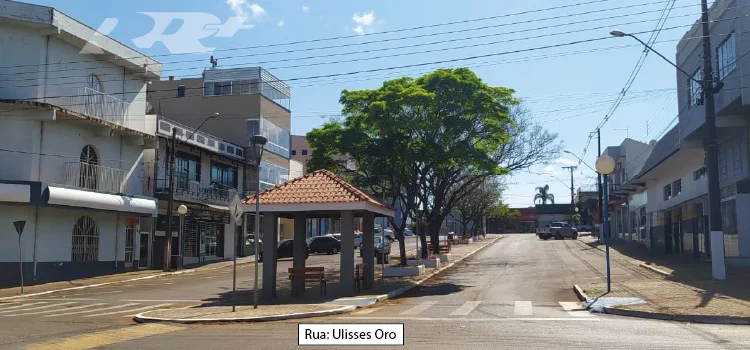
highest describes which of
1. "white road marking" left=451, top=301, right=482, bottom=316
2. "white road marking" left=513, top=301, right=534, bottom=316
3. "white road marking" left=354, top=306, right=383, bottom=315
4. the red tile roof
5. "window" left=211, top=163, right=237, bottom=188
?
"window" left=211, top=163, right=237, bottom=188

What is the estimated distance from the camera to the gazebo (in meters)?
19.5

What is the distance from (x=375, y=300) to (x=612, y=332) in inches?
308

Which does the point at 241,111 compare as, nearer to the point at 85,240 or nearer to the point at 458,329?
the point at 85,240

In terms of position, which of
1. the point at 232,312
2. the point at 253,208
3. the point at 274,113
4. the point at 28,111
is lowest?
the point at 232,312

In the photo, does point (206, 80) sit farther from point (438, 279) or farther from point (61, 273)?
point (438, 279)

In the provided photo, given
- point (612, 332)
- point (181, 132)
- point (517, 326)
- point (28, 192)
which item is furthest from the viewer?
point (181, 132)

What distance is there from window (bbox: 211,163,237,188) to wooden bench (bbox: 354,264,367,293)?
22.7 meters

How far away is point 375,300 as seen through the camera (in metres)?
18.5

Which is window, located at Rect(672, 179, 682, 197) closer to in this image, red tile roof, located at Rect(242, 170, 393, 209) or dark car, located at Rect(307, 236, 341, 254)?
dark car, located at Rect(307, 236, 341, 254)

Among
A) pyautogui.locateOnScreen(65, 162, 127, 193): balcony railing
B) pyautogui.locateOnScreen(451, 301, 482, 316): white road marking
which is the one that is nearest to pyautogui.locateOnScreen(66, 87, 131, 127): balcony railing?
pyautogui.locateOnScreen(65, 162, 127, 193): balcony railing

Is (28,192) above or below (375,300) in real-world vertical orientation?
above

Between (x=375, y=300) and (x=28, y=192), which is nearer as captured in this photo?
(x=375, y=300)

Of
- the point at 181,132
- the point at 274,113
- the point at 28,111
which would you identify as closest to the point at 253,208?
the point at 28,111

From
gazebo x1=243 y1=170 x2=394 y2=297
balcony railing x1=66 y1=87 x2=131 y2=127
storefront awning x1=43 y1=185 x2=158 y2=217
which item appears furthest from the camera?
balcony railing x1=66 y1=87 x2=131 y2=127
